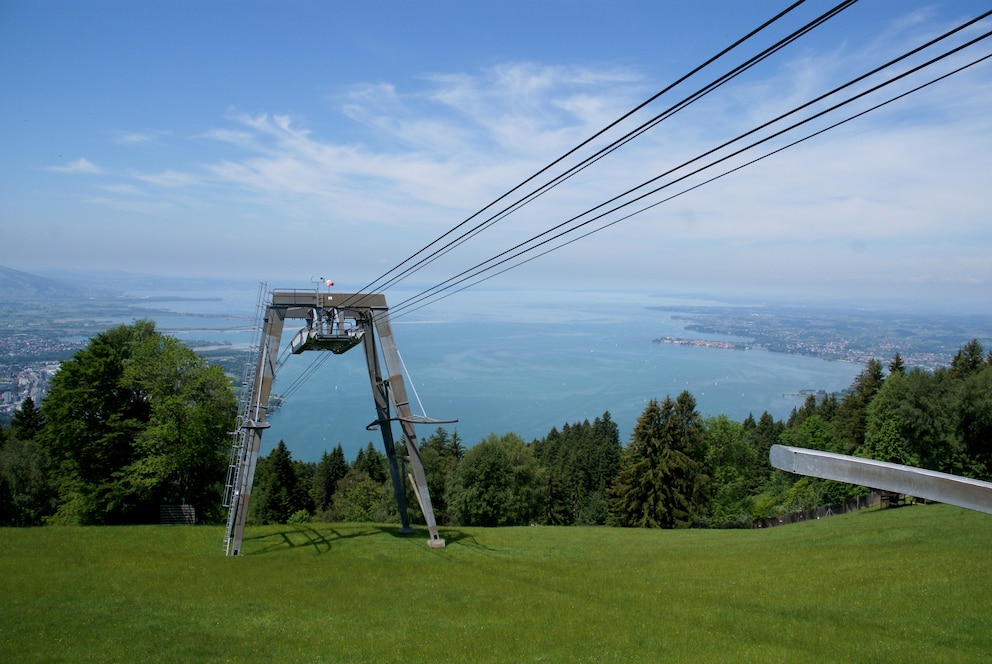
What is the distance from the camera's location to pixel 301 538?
20.0 meters

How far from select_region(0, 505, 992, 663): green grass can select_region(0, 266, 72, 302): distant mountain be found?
471 ft

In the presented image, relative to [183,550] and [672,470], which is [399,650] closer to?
[183,550]

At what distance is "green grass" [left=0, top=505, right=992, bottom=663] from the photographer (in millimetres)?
9859

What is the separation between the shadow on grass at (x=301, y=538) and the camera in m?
18.6

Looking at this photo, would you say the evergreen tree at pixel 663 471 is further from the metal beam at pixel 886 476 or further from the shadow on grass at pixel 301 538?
the metal beam at pixel 886 476

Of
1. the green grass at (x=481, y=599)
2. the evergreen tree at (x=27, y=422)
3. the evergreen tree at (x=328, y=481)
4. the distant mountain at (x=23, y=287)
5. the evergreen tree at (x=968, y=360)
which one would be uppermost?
the distant mountain at (x=23, y=287)

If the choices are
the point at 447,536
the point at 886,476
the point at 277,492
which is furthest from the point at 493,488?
the point at 886,476

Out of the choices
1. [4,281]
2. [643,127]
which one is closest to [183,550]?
Result: [643,127]

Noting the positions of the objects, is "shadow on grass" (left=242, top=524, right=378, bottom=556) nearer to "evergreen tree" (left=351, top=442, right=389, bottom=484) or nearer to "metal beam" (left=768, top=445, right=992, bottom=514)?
"metal beam" (left=768, top=445, right=992, bottom=514)

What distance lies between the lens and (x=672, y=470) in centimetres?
3697

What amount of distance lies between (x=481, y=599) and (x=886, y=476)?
11.4m

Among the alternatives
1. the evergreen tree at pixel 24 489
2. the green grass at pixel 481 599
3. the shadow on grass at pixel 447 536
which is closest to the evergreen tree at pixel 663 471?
the green grass at pixel 481 599

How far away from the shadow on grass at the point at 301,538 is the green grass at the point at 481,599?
13 centimetres

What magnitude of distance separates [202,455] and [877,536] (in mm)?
26047
